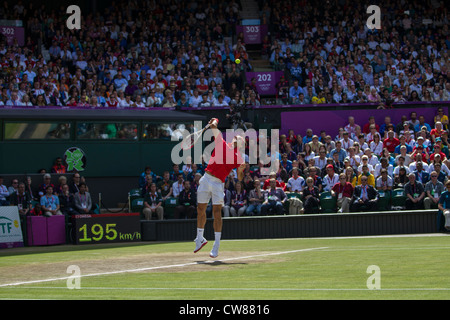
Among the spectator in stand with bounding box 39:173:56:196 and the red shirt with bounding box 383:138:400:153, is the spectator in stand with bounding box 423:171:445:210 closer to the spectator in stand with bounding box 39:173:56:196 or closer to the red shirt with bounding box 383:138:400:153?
the red shirt with bounding box 383:138:400:153

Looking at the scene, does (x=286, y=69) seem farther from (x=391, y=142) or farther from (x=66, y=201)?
(x=66, y=201)

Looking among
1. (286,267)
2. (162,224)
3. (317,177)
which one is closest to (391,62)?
(317,177)

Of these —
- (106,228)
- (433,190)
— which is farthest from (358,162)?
(106,228)

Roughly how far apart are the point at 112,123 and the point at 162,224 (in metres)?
5.38

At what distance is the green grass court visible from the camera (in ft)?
26.0

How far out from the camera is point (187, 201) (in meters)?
21.2

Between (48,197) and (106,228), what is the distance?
1924 mm

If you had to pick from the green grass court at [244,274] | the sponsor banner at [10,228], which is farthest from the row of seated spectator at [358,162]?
the green grass court at [244,274]

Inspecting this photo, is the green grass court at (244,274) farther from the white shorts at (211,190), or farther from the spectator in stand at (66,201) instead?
the spectator in stand at (66,201)

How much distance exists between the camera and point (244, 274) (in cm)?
989

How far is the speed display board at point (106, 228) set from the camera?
1916 centimetres

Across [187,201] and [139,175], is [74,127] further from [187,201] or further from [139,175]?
[187,201]

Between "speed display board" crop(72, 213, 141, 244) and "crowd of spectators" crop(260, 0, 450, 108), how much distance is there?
9.40 metres
